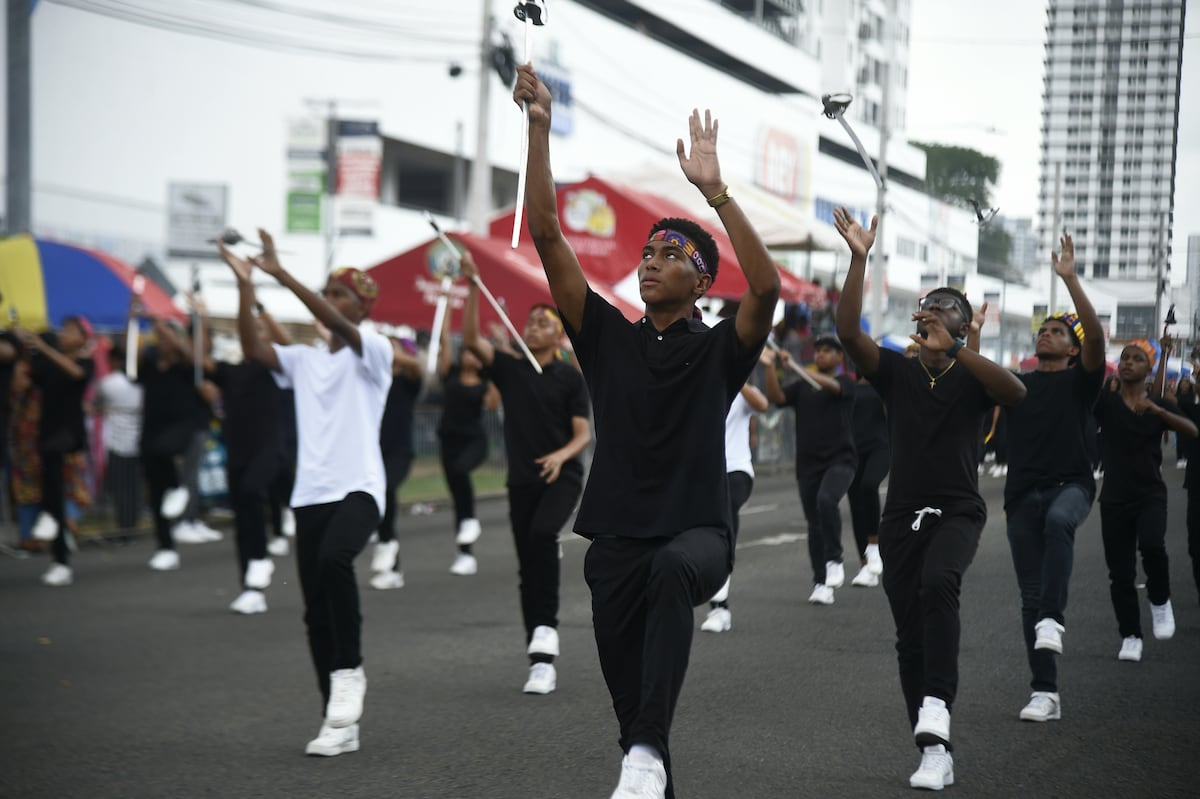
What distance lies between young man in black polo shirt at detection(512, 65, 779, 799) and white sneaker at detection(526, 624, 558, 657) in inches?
127

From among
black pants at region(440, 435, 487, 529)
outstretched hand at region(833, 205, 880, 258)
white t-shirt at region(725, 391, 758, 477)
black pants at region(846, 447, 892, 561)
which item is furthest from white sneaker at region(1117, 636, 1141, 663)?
black pants at region(440, 435, 487, 529)

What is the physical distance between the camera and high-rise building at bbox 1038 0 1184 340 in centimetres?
859

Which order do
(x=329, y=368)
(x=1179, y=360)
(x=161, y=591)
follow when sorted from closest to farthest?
(x=329, y=368) < (x=1179, y=360) < (x=161, y=591)

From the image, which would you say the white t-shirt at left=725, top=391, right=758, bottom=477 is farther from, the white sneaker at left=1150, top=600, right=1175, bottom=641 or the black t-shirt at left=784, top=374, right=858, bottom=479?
the white sneaker at left=1150, top=600, right=1175, bottom=641

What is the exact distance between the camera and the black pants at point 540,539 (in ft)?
24.6

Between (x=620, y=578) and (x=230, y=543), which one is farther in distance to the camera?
(x=230, y=543)

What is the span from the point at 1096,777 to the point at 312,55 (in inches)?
1293

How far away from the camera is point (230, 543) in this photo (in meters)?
14.9

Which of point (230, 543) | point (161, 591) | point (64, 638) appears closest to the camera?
point (64, 638)

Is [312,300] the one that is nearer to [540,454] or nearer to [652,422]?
[540,454]

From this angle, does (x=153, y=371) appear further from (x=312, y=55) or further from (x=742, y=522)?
(x=312, y=55)

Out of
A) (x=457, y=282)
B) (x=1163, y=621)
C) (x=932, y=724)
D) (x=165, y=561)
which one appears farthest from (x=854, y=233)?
(x=457, y=282)

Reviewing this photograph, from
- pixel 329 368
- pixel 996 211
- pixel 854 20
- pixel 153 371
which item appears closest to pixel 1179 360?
pixel 996 211

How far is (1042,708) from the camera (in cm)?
662
